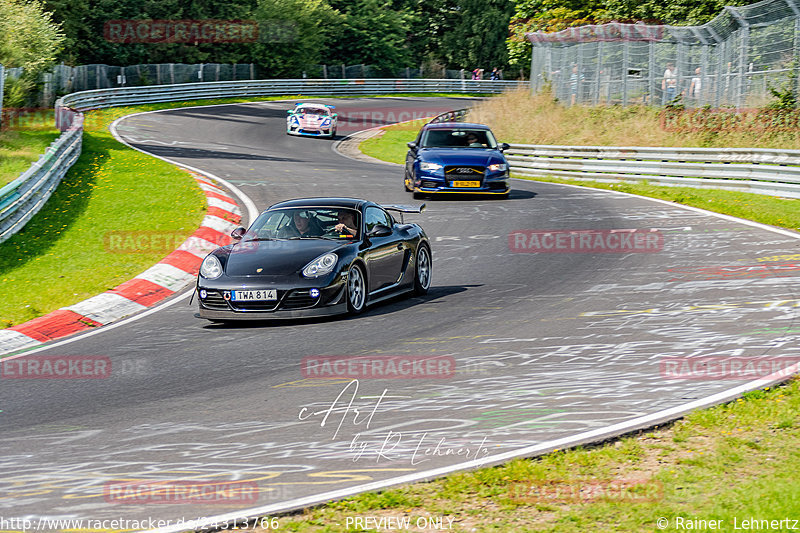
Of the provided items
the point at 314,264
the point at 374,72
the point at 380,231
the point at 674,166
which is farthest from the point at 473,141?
the point at 374,72

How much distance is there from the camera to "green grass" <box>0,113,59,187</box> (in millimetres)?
21156

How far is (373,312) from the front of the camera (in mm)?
11250

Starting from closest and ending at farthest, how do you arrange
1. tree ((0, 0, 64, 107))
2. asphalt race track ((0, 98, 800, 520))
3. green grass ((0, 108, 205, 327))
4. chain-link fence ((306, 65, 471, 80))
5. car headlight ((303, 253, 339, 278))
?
asphalt race track ((0, 98, 800, 520)) < car headlight ((303, 253, 339, 278)) < green grass ((0, 108, 205, 327)) < tree ((0, 0, 64, 107)) < chain-link fence ((306, 65, 471, 80))

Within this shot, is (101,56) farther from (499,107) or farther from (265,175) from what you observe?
(265,175)

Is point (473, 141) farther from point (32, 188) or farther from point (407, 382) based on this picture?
point (407, 382)

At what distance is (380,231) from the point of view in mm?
11680

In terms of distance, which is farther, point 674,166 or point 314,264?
point 674,166

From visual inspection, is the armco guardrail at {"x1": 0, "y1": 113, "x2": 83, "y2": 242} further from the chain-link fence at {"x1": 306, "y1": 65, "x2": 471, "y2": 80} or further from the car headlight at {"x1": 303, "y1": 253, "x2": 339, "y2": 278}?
the chain-link fence at {"x1": 306, "y1": 65, "x2": 471, "y2": 80}

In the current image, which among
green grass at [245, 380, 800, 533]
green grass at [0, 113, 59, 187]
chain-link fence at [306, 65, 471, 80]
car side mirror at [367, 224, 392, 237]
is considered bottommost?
green grass at [245, 380, 800, 533]

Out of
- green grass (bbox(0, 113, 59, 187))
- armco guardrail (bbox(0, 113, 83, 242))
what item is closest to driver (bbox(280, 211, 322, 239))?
armco guardrail (bbox(0, 113, 83, 242))

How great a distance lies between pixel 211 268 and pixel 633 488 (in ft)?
22.2

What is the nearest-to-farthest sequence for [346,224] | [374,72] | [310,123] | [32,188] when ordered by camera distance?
1. [346,224]
2. [32,188]
3. [310,123]
4. [374,72]

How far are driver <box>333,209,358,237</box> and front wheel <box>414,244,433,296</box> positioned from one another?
1064 millimetres

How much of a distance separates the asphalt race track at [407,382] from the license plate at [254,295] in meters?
0.34
